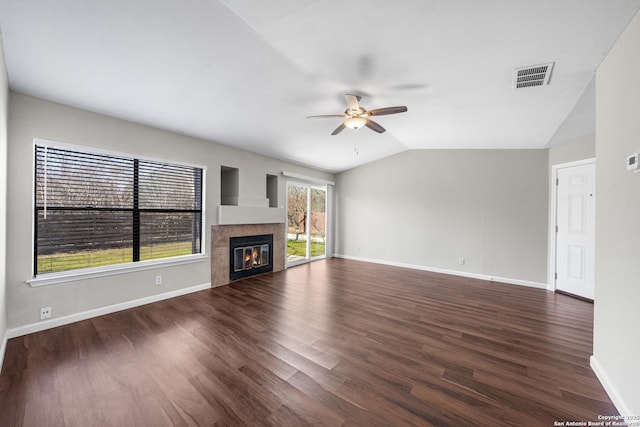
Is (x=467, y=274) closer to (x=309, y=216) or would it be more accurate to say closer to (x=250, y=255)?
(x=309, y=216)

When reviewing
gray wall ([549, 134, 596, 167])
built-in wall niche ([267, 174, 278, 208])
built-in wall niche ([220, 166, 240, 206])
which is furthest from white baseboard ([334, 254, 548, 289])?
built-in wall niche ([220, 166, 240, 206])

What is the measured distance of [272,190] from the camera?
571cm

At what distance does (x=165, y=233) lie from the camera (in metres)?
3.77

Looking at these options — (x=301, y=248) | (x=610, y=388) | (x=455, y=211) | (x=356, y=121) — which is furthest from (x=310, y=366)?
(x=455, y=211)

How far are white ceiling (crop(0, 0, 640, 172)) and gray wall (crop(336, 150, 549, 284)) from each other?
1.27 meters

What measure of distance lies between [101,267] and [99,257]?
131 millimetres

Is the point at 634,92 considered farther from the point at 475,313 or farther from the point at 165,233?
the point at 165,233

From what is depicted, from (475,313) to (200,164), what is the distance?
4.72 metres

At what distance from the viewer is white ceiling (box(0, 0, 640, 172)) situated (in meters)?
A: 1.75

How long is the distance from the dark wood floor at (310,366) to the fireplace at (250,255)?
3.75 feet

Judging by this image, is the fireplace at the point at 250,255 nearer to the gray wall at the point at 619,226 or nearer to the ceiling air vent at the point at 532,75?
the ceiling air vent at the point at 532,75

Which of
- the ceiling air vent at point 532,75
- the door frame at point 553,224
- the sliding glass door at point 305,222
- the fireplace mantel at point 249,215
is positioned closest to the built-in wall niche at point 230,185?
the fireplace mantel at point 249,215

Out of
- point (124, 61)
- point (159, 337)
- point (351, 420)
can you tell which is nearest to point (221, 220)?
point (159, 337)

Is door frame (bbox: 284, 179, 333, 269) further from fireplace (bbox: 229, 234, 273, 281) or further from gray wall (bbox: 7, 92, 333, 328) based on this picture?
gray wall (bbox: 7, 92, 333, 328)
